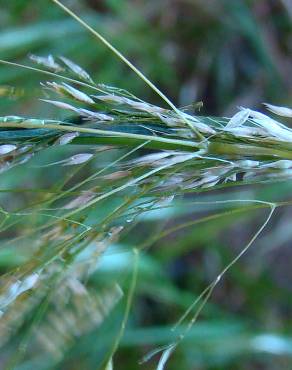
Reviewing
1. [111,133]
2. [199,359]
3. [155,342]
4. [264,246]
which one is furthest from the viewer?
[264,246]

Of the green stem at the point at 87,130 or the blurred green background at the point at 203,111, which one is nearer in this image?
the green stem at the point at 87,130

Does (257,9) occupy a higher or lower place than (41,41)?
lower

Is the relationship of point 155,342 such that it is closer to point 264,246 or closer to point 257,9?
point 264,246

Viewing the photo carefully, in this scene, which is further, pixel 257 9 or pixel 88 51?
pixel 257 9

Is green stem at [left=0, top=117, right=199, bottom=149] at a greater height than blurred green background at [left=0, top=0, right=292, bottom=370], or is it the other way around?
green stem at [left=0, top=117, right=199, bottom=149]

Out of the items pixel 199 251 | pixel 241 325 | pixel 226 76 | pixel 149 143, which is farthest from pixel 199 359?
pixel 149 143

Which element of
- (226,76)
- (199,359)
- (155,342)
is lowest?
(199,359)

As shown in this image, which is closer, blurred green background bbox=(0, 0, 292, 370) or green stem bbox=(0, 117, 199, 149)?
green stem bbox=(0, 117, 199, 149)

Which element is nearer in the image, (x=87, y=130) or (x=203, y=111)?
(x=87, y=130)
